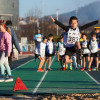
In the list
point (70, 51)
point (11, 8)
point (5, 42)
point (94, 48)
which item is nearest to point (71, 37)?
point (70, 51)

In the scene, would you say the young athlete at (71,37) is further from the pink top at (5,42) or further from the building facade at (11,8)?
the building facade at (11,8)

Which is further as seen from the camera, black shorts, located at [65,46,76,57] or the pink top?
the pink top

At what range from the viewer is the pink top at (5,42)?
14.5 meters

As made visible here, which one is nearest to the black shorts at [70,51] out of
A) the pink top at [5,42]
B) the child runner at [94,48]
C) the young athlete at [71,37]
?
the young athlete at [71,37]

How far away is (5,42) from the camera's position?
47.9 ft

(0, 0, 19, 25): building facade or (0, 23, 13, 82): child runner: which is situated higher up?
(0, 0, 19, 25): building facade

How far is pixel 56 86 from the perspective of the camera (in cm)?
1316

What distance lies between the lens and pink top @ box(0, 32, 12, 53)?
47.4ft

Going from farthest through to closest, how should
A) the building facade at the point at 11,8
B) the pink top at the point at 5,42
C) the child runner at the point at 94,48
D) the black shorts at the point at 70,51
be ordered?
the building facade at the point at 11,8 < the child runner at the point at 94,48 < the pink top at the point at 5,42 < the black shorts at the point at 70,51

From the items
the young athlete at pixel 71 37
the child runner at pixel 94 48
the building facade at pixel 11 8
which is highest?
the building facade at pixel 11 8

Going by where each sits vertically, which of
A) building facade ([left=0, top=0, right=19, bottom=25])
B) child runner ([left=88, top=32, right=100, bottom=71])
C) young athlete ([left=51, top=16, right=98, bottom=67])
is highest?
building facade ([left=0, top=0, right=19, bottom=25])

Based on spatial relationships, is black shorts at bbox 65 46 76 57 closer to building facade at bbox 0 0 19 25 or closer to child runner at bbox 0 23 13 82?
child runner at bbox 0 23 13 82

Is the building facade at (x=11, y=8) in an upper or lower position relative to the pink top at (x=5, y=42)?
upper

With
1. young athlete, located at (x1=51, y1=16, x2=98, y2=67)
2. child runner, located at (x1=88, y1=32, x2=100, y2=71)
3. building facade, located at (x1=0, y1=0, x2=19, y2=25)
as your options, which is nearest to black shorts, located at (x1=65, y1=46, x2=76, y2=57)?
young athlete, located at (x1=51, y1=16, x2=98, y2=67)
